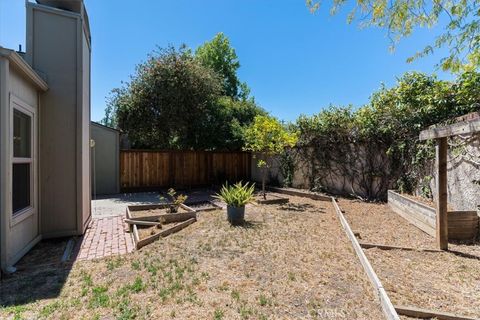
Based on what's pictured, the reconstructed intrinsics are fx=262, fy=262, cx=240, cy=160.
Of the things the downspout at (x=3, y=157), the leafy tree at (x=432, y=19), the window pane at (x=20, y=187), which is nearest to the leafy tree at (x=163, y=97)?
the window pane at (x=20, y=187)

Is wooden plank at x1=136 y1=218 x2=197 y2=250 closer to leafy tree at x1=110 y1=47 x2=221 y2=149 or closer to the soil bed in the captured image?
the soil bed

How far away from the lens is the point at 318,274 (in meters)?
3.19

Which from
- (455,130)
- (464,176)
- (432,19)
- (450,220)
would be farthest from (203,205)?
(432,19)

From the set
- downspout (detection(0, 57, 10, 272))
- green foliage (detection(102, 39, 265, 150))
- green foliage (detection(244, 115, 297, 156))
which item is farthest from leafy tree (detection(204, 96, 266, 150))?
downspout (detection(0, 57, 10, 272))

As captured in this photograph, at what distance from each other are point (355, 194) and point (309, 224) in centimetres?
410

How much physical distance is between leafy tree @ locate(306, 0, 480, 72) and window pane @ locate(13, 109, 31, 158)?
4.62 meters

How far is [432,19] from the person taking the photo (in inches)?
153

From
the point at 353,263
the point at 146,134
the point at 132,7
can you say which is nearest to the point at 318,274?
the point at 353,263

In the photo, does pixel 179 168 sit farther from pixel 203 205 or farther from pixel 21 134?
pixel 21 134

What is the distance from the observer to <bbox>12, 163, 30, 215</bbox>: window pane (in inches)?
149

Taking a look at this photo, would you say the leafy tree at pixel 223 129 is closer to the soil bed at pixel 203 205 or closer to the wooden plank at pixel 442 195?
the soil bed at pixel 203 205

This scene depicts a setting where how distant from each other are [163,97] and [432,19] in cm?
897

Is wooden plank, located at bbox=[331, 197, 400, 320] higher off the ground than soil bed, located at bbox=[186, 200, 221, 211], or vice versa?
Answer: soil bed, located at bbox=[186, 200, 221, 211]

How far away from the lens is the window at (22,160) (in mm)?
3763
